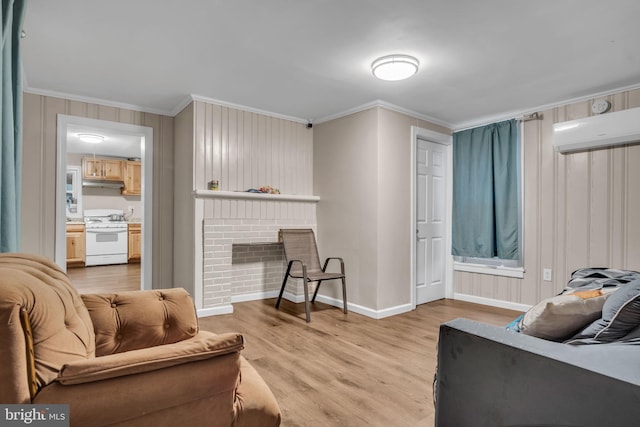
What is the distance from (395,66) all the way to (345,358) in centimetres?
229

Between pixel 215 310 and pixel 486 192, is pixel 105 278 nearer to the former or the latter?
pixel 215 310

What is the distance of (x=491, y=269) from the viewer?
425 centimetres

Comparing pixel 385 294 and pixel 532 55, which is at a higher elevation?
pixel 532 55

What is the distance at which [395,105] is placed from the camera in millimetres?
3830

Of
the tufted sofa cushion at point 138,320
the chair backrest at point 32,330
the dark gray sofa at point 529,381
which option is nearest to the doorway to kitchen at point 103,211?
the tufted sofa cushion at point 138,320

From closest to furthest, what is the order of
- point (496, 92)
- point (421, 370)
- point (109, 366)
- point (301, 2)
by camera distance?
1. point (109, 366)
2. point (301, 2)
3. point (421, 370)
4. point (496, 92)

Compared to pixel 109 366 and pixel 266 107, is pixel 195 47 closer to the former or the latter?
pixel 266 107

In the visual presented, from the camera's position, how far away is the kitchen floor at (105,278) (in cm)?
505

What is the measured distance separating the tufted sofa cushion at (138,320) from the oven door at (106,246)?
21.2ft

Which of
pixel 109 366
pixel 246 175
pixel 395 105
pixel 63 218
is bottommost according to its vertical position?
pixel 109 366

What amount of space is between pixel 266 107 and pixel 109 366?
3.49 metres

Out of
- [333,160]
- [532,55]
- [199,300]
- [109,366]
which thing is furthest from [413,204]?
[109,366]

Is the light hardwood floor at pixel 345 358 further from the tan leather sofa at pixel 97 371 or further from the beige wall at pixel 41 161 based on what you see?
the beige wall at pixel 41 161

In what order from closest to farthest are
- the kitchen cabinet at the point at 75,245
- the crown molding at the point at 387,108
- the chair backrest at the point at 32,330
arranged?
1. the chair backrest at the point at 32,330
2. the crown molding at the point at 387,108
3. the kitchen cabinet at the point at 75,245
